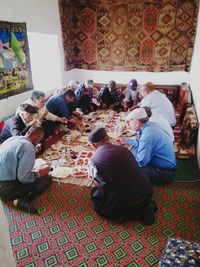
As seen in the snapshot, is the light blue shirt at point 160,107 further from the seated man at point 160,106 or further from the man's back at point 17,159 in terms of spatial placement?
the man's back at point 17,159

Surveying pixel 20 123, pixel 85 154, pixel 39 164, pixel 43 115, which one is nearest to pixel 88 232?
pixel 39 164

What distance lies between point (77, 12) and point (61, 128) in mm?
3746

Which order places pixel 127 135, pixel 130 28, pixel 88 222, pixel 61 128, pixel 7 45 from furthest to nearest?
pixel 130 28 → pixel 61 128 → pixel 127 135 → pixel 7 45 → pixel 88 222

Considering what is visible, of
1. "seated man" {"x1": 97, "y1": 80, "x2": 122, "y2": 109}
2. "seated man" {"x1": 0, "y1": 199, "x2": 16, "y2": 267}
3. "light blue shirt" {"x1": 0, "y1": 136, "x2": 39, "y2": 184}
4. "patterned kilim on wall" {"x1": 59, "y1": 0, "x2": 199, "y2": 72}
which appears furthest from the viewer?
"seated man" {"x1": 97, "y1": 80, "x2": 122, "y2": 109}

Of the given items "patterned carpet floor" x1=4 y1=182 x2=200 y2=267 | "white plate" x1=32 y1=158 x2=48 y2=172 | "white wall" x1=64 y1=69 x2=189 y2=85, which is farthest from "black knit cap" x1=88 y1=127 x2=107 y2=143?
"white wall" x1=64 y1=69 x2=189 y2=85

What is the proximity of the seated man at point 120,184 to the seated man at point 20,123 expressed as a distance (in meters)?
1.50

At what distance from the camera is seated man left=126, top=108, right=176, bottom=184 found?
2.69m

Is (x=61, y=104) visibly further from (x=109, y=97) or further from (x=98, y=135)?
(x=98, y=135)

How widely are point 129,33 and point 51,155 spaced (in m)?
4.32

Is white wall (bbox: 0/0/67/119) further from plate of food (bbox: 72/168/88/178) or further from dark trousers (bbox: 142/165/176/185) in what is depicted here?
dark trousers (bbox: 142/165/176/185)

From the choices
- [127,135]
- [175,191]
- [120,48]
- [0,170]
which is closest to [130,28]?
[120,48]

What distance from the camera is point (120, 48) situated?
625 cm

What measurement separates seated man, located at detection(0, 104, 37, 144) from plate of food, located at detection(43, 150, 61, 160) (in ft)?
1.78

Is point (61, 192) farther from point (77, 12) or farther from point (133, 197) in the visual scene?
point (77, 12)
